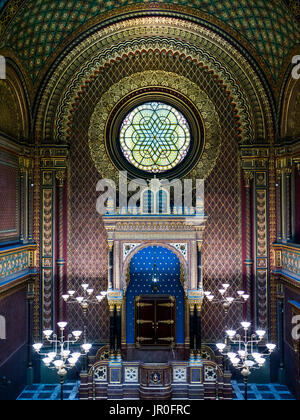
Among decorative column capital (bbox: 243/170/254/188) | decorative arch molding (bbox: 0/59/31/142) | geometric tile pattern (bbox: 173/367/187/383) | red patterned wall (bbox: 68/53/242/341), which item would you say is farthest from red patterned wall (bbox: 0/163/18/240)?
decorative column capital (bbox: 243/170/254/188)

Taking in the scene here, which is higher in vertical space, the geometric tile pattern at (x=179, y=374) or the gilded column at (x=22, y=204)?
the gilded column at (x=22, y=204)

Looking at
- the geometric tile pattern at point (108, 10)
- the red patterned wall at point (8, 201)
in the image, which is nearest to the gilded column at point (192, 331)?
the red patterned wall at point (8, 201)

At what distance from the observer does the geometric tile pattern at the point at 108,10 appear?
981 centimetres

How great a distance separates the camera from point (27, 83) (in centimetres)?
1115

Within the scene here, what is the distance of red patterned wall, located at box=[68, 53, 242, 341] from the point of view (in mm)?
11648

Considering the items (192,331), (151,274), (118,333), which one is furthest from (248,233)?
(118,333)

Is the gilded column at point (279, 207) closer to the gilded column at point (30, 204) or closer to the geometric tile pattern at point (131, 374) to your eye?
the geometric tile pattern at point (131, 374)

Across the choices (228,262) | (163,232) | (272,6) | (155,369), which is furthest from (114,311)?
(272,6)

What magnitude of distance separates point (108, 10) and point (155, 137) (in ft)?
13.1

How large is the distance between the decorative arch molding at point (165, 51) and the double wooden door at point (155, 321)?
228 inches

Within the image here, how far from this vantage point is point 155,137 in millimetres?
12000

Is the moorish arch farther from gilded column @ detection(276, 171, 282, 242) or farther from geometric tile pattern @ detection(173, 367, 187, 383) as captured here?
geometric tile pattern @ detection(173, 367, 187, 383)

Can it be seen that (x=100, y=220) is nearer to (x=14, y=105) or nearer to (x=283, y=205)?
(x=14, y=105)

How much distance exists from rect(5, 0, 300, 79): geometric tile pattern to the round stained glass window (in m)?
3.03
